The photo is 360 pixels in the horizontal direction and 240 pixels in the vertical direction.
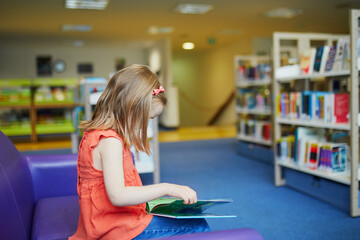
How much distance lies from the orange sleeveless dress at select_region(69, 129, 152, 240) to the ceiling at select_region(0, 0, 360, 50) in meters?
5.41

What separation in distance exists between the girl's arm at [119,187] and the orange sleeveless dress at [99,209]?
0.04 m

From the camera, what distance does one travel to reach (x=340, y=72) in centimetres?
256

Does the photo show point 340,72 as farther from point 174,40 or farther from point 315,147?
point 174,40

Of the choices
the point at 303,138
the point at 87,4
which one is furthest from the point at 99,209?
the point at 87,4

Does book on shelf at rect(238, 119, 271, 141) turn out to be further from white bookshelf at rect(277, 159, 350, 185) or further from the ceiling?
the ceiling

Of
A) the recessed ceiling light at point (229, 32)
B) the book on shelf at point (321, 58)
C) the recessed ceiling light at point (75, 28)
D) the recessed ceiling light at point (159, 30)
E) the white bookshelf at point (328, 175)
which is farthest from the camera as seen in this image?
the recessed ceiling light at point (229, 32)

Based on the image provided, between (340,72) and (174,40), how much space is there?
324 inches

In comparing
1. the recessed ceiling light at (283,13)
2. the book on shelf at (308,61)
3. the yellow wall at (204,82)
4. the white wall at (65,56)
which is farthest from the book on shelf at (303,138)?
the white wall at (65,56)

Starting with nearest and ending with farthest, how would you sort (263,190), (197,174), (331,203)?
(331,203) → (263,190) → (197,174)

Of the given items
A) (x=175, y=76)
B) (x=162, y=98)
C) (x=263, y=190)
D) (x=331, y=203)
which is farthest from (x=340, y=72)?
(x=175, y=76)

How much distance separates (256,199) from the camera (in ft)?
9.61

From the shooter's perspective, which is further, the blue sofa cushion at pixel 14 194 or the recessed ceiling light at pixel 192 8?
the recessed ceiling light at pixel 192 8

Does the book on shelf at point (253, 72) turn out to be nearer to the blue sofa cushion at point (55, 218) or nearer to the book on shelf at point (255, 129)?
the book on shelf at point (255, 129)

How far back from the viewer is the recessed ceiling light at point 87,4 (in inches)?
233
